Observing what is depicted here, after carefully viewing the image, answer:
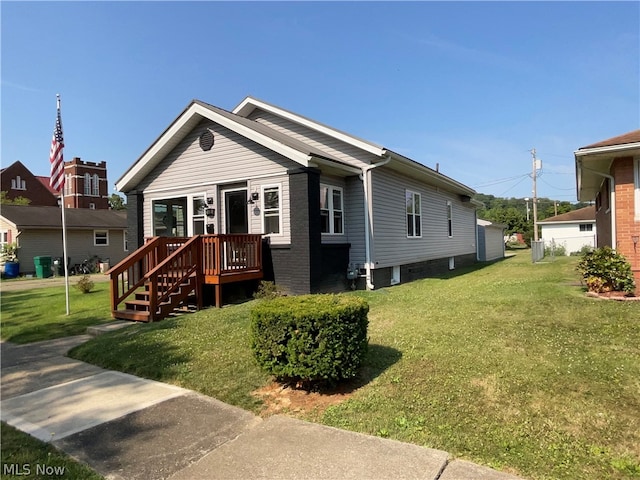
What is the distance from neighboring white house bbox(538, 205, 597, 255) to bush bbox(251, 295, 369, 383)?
33.3 meters

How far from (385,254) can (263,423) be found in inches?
366

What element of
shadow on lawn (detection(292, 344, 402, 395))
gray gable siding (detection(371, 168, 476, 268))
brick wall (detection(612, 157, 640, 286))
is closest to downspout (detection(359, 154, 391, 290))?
gray gable siding (detection(371, 168, 476, 268))

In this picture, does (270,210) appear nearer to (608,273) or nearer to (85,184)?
(608,273)

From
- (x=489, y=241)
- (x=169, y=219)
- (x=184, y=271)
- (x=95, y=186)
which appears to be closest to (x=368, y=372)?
(x=184, y=271)

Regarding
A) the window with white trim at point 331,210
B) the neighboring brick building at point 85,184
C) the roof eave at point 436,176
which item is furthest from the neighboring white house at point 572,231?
the neighboring brick building at point 85,184

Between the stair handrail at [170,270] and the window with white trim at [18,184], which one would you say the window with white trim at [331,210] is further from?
the window with white trim at [18,184]

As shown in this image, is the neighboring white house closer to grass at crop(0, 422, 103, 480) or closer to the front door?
the front door

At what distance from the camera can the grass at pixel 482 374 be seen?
11.0 ft

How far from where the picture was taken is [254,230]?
11391 mm

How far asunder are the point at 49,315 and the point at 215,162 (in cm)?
560

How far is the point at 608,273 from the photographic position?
335 inches

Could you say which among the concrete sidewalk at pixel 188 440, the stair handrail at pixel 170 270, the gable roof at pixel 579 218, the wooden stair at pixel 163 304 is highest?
the gable roof at pixel 579 218

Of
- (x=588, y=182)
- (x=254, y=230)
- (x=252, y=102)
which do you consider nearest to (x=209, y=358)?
(x=254, y=230)

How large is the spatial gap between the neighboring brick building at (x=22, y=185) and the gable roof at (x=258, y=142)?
127 ft
